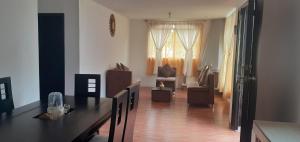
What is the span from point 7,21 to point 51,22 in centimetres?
211

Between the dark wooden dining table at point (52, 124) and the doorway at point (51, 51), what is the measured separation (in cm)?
247

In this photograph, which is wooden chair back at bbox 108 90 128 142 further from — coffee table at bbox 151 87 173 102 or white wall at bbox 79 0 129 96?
coffee table at bbox 151 87 173 102

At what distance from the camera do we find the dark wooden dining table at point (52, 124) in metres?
1.58

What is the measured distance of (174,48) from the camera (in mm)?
8219

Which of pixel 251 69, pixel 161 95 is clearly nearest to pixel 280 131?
pixel 251 69

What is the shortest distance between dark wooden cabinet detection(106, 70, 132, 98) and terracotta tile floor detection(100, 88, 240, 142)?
2.04 ft

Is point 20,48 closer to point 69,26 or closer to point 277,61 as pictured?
point 69,26

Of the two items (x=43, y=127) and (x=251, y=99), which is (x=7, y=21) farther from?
(x=251, y=99)

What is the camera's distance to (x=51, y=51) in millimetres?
4820

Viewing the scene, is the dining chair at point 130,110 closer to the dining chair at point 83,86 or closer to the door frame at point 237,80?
the dining chair at point 83,86

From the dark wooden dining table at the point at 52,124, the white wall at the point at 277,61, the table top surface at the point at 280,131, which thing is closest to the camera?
the dark wooden dining table at the point at 52,124

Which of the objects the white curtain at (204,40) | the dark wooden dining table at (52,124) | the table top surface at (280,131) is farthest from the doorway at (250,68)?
the white curtain at (204,40)

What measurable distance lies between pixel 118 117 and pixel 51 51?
11.6 ft

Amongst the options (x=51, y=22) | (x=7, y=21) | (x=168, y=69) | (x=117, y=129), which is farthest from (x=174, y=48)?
(x=117, y=129)
